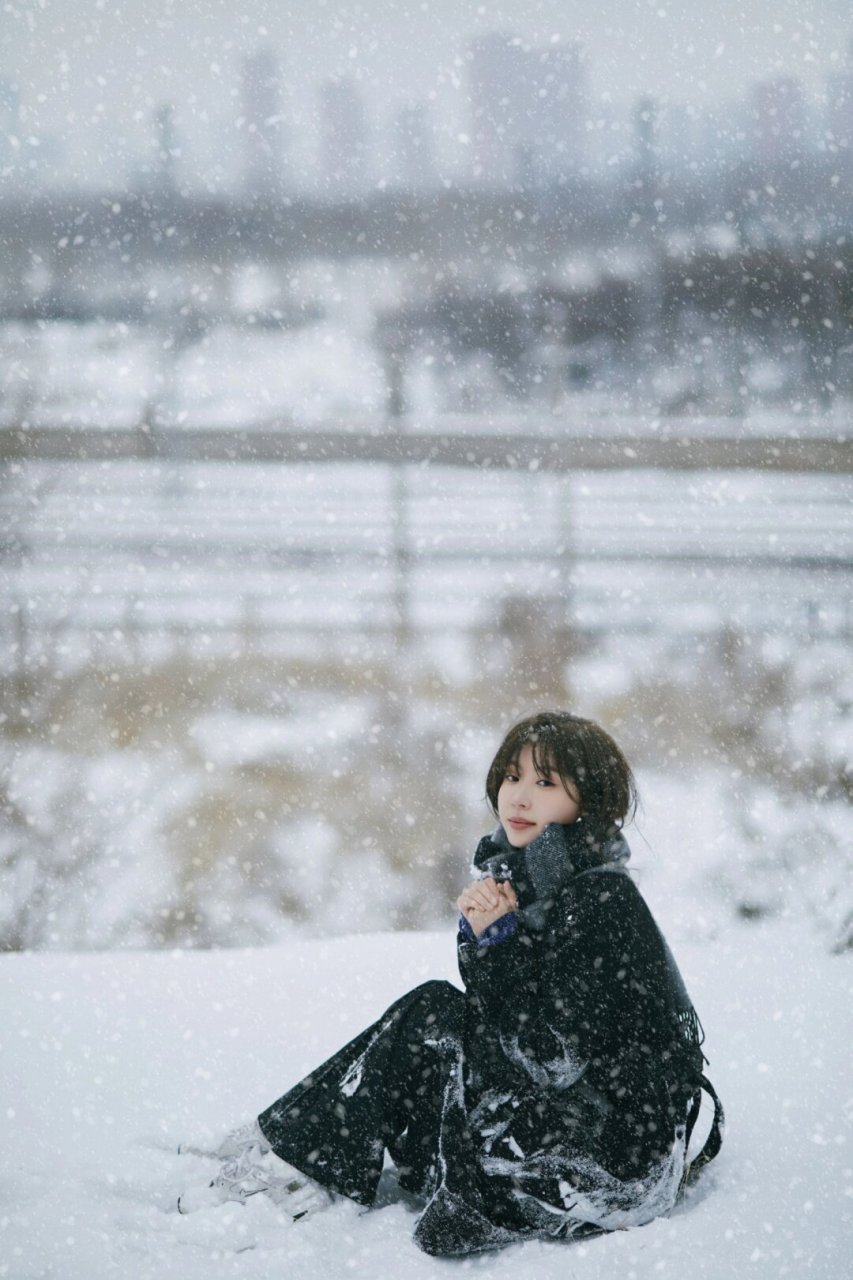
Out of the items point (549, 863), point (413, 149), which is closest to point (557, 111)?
point (413, 149)

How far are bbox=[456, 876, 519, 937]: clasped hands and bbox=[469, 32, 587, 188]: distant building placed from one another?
11.1ft

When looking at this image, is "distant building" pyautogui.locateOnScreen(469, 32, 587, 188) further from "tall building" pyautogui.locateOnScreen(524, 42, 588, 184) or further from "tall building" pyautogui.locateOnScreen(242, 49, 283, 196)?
"tall building" pyautogui.locateOnScreen(242, 49, 283, 196)

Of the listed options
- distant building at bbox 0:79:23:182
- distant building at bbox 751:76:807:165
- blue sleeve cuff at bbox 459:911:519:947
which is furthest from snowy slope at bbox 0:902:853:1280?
distant building at bbox 751:76:807:165

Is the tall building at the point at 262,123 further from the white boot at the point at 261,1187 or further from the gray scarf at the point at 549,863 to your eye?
the white boot at the point at 261,1187

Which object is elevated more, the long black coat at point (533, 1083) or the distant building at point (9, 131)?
the distant building at point (9, 131)

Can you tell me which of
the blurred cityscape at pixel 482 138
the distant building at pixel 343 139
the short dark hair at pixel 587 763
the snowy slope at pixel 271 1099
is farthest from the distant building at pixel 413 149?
the short dark hair at pixel 587 763

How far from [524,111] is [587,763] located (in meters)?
3.84

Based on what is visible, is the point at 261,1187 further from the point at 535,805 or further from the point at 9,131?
the point at 9,131

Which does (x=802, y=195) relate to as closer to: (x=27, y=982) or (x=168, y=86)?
(x=168, y=86)

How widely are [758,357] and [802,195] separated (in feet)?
2.43

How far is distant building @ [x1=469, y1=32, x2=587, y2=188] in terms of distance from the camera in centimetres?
382

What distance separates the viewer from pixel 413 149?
3904mm

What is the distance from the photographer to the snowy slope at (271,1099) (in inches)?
36.4

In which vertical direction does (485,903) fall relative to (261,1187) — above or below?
above
